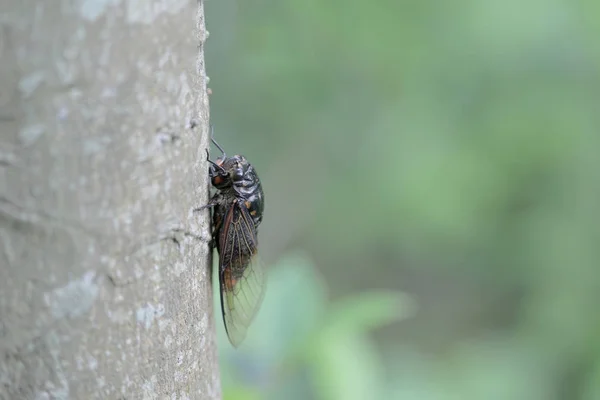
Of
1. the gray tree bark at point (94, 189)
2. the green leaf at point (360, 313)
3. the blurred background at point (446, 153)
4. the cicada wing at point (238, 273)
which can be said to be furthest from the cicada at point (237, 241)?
the blurred background at point (446, 153)

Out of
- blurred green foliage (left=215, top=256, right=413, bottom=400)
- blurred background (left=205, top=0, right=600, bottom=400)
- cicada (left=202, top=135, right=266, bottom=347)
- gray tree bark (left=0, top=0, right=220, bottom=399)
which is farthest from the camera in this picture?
blurred background (left=205, top=0, right=600, bottom=400)

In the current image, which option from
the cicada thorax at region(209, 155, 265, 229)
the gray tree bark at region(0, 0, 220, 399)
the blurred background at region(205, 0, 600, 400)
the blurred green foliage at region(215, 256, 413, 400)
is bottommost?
the gray tree bark at region(0, 0, 220, 399)

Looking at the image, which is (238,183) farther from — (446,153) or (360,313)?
(446,153)

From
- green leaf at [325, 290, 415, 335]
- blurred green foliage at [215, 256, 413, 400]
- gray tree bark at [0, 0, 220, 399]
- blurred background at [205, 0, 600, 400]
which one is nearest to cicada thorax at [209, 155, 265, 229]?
blurred green foliage at [215, 256, 413, 400]

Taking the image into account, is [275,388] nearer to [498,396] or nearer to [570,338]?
[498,396]

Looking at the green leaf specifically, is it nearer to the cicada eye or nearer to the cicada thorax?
the cicada thorax

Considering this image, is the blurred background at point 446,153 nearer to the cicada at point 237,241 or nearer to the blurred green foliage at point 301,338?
the blurred green foliage at point 301,338

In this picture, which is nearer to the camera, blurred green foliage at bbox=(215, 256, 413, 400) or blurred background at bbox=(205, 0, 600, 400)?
blurred green foliage at bbox=(215, 256, 413, 400)
